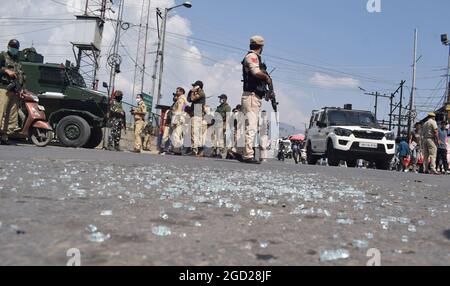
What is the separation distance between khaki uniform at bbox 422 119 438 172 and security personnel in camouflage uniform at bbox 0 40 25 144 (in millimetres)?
9742

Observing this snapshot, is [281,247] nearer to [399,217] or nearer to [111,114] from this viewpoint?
[399,217]

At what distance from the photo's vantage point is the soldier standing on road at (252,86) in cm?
748

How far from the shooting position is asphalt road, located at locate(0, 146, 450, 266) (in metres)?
1.44

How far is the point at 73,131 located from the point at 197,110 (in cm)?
311

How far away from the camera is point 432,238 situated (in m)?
1.95

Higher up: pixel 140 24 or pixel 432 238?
pixel 140 24

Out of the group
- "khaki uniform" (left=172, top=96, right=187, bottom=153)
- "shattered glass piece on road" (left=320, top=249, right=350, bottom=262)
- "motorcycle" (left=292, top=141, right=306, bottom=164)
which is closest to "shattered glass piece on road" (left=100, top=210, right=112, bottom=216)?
"shattered glass piece on road" (left=320, top=249, right=350, bottom=262)

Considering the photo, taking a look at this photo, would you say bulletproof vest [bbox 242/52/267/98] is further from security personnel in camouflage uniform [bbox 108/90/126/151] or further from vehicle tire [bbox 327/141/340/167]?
security personnel in camouflage uniform [bbox 108/90/126/151]

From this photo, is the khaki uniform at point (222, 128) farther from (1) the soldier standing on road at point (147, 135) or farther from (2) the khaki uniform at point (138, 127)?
(1) the soldier standing on road at point (147, 135)

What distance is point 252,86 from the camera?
7.54m

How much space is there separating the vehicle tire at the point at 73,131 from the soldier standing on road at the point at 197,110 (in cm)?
260

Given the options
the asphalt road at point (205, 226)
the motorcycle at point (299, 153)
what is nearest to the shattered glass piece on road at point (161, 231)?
the asphalt road at point (205, 226)
